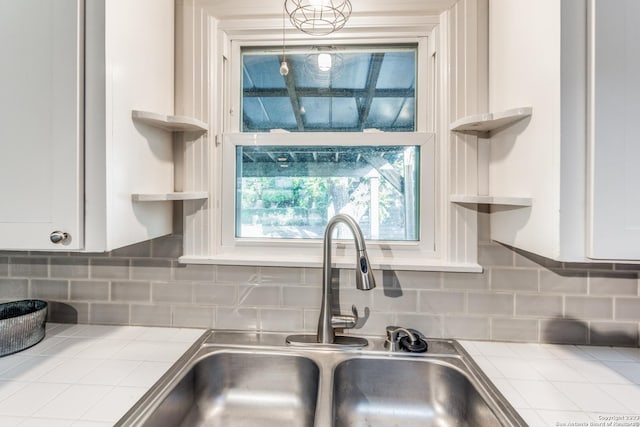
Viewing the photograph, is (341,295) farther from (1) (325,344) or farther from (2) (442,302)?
(2) (442,302)

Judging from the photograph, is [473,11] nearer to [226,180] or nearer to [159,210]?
[226,180]

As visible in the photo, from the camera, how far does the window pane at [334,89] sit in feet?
3.92

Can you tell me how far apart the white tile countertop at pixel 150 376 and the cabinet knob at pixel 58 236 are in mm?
374

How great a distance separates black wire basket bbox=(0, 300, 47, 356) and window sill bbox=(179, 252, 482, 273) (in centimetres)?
46

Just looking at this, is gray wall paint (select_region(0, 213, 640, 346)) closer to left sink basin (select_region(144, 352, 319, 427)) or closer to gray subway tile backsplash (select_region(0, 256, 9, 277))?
gray subway tile backsplash (select_region(0, 256, 9, 277))

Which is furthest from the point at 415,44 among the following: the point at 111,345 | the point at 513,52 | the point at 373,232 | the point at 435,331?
the point at 111,345

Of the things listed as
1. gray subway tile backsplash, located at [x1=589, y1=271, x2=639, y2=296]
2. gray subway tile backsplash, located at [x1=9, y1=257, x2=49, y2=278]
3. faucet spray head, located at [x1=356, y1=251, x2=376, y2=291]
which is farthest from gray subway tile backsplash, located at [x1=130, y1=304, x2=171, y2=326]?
gray subway tile backsplash, located at [x1=589, y1=271, x2=639, y2=296]

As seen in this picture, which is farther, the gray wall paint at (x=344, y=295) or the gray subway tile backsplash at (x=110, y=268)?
the gray subway tile backsplash at (x=110, y=268)

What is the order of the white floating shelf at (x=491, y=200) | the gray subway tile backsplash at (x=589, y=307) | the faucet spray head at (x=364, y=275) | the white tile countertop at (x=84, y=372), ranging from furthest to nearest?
the gray subway tile backsplash at (x=589, y=307) < the faucet spray head at (x=364, y=275) < the white floating shelf at (x=491, y=200) < the white tile countertop at (x=84, y=372)

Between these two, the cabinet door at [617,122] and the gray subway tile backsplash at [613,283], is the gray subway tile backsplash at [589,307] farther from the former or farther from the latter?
the cabinet door at [617,122]

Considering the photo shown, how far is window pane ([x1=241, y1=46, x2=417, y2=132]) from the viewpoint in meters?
1.20

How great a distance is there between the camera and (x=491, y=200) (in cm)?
94

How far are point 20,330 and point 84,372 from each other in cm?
30

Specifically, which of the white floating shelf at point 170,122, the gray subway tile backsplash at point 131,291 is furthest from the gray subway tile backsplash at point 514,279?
the gray subway tile backsplash at point 131,291
